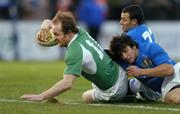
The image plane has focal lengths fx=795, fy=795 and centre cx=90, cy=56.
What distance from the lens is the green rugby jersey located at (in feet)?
36.8

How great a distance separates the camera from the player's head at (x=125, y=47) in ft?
38.7

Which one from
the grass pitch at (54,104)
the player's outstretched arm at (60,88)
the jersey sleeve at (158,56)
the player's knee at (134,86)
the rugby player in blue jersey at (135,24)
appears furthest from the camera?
the rugby player in blue jersey at (135,24)

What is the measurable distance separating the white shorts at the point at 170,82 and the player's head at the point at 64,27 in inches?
64.7

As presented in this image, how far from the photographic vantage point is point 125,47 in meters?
11.8

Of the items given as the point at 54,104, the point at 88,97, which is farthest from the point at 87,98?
the point at 54,104

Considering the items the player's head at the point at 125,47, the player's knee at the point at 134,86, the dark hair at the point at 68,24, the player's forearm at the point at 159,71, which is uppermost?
the dark hair at the point at 68,24

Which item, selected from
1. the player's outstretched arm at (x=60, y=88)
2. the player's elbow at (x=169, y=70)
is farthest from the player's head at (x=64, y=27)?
the player's elbow at (x=169, y=70)

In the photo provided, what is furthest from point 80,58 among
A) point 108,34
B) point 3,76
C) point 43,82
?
point 108,34

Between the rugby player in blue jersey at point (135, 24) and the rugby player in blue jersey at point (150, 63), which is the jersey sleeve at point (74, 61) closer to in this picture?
the rugby player in blue jersey at point (150, 63)

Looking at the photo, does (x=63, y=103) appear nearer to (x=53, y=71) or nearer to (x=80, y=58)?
(x=80, y=58)

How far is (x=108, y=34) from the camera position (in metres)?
29.2

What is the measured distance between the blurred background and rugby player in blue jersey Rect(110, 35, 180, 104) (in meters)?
16.0

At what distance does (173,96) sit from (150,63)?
0.60 meters

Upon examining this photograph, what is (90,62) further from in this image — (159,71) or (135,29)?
(135,29)
